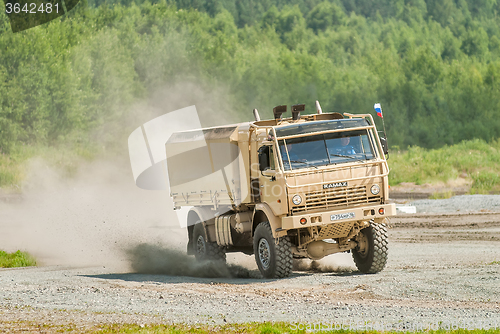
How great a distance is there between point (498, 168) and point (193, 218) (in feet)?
116

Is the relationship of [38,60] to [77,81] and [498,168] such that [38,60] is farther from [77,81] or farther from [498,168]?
[498,168]

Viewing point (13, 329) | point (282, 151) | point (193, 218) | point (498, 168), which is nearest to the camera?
point (13, 329)

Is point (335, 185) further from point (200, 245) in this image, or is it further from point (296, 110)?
point (200, 245)

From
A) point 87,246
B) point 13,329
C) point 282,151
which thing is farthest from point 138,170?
point 13,329

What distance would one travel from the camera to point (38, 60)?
179ft

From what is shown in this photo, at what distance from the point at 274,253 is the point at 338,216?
4.93ft

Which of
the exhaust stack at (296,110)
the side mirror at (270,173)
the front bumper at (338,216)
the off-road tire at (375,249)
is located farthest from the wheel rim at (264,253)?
the exhaust stack at (296,110)

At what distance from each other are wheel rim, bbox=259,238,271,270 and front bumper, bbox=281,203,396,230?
1021mm

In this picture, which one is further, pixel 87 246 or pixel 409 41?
pixel 409 41

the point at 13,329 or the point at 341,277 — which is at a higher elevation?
the point at 13,329

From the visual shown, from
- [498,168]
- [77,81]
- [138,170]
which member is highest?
[77,81]

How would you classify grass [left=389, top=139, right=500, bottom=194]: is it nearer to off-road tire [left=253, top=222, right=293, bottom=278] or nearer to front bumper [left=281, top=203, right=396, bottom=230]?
front bumper [left=281, top=203, right=396, bottom=230]

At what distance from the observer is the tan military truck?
12.9 m

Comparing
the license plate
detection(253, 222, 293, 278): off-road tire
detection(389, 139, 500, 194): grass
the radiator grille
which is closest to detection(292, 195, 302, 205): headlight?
the radiator grille
